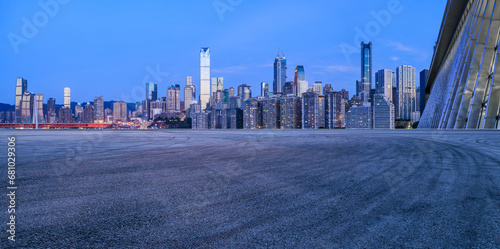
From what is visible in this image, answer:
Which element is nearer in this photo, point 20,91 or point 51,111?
point 20,91

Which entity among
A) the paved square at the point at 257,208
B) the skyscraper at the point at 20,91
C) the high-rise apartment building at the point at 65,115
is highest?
the skyscraper at the point at 20,91

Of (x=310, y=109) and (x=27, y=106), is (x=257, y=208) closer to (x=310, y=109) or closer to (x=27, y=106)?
(x=27, y=106)

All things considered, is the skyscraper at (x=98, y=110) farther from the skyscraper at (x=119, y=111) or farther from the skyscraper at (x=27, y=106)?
the skyscraper at (x=27, y=106)

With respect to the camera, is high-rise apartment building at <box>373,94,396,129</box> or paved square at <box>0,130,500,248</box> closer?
paved square at <box>0,130,500,248</box>

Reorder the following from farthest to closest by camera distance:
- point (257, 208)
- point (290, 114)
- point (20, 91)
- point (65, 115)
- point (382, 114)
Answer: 1. point (382, 114)
2. point (65, 115)
3. point (290, 114)
4. point (20, 91)
5. point (257, 208)

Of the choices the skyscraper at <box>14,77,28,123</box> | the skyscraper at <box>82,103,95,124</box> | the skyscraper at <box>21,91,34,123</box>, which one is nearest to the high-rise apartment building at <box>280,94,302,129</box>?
the skyscraper at <box>21,91,34,123</box>

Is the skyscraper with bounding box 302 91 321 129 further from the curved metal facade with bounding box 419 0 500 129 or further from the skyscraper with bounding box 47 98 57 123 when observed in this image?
the skyscraper with bounding box 47 98 57 123

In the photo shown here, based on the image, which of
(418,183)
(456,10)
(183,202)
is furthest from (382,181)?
(456,10)

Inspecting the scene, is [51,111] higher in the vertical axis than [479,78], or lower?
higher

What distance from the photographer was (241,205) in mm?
3463

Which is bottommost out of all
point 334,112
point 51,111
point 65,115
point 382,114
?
point 65,115

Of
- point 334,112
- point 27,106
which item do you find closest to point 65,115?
point 27,106

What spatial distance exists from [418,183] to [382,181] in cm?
53

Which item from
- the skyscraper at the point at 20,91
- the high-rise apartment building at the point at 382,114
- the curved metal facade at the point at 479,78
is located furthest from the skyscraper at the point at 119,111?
the curved metal facade at the point at 479,78
